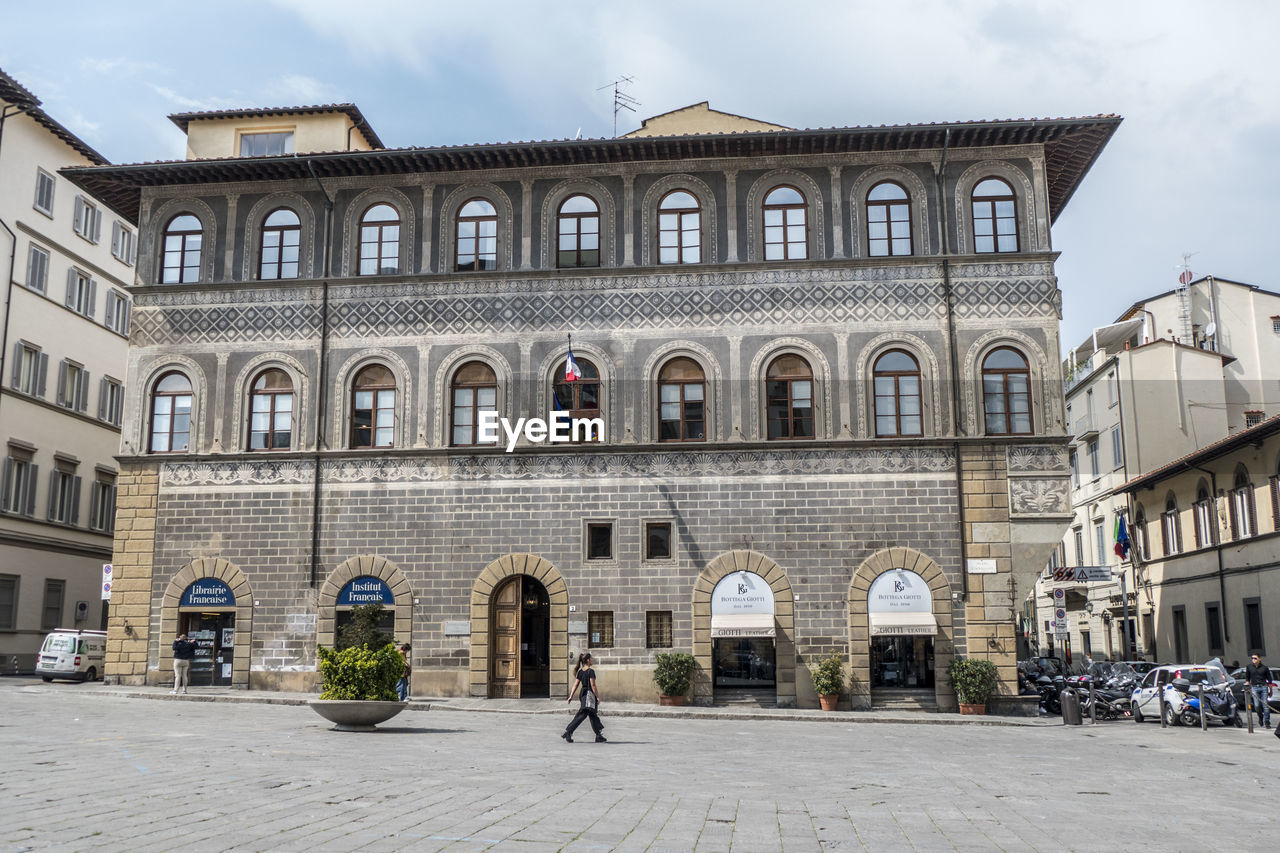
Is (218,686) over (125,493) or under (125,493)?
under

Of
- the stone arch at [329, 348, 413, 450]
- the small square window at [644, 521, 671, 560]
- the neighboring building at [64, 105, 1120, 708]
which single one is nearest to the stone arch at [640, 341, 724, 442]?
the neighboring building at [64, 105, 1120, 708]

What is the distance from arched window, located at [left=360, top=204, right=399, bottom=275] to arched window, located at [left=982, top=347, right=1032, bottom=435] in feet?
51.1

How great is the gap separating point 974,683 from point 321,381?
17875 mm

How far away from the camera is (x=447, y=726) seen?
21766mm

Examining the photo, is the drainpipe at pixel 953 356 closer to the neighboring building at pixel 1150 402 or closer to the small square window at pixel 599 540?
the small square window at pixel 599 540

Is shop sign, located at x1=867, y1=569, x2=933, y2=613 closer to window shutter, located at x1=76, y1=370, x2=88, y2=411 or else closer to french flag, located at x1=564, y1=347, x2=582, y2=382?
french flag, located at x1=564, y1=347, x2=582, y2=382

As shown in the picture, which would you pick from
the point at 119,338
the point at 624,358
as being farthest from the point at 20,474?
the point at 624,358

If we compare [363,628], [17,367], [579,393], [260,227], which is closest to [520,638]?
[363,628]

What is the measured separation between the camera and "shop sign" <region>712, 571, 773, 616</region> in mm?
28234

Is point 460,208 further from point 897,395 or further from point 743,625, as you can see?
point 743,625

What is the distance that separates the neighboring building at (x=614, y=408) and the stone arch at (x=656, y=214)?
83 millimetres

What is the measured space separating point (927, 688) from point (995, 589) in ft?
9.45

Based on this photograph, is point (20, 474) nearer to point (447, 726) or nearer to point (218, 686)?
point (218, 686)

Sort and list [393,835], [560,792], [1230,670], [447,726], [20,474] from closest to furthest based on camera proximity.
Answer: [393,835] → [560,792] → [447,726] → [1230,670] → [20,474]
